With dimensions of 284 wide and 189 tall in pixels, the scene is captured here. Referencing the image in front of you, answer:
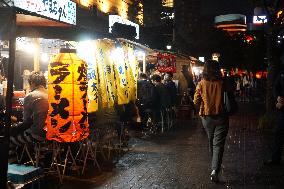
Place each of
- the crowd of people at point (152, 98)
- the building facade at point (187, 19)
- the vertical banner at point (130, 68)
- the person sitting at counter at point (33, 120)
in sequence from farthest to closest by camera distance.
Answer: the building facade at point (187, 19)
the crowd of people at point (152, 98)
the vertical banner at point (130, 68)
the person sitting at counter at point (33, 120)

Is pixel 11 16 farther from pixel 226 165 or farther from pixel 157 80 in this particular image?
pixel 157 80

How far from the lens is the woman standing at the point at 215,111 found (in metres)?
8.36

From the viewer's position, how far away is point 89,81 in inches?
405

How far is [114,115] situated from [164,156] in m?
1.82

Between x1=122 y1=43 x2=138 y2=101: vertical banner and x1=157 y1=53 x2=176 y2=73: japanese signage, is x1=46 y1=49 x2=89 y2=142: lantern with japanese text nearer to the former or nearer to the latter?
x1=122 y1=43 x2=138 y2=101: vertical banner

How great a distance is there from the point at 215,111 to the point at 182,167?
2.24 metres

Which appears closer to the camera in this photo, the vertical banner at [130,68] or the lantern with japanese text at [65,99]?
the lantern with japanese text at [65,99]

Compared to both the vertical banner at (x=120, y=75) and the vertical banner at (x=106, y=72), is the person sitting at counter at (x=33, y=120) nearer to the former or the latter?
the vertical banner at (x=106, y=72)

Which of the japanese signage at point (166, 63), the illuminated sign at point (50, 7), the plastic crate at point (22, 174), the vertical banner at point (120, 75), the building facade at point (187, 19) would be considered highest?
the building facade at point (187, 19)

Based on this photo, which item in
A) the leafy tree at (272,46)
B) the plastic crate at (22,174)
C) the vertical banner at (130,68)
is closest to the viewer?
the plastic crate at (22,174)

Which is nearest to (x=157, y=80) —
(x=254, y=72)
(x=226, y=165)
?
(x=226, y=165)

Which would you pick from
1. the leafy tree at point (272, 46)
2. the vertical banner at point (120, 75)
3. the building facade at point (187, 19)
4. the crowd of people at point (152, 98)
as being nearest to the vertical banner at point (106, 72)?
the vertical banner at point (120, 75)

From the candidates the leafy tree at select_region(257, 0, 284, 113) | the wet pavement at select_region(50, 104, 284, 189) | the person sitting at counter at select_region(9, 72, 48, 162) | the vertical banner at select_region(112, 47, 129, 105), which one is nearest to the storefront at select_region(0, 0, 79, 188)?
the person sitting at counter at select_region(9, 72, 48, 162)

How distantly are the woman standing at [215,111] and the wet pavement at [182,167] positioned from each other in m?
0.67
